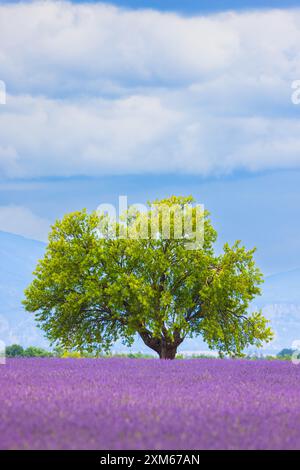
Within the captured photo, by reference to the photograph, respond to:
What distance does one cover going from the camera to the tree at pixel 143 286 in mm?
23922

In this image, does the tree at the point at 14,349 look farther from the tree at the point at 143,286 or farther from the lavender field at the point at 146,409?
the lavender field at the point at 146,409

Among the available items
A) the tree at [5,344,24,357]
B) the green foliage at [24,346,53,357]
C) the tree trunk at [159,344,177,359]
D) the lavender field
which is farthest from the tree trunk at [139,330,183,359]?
the lavender field

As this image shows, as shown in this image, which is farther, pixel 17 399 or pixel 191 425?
pixel 17 399

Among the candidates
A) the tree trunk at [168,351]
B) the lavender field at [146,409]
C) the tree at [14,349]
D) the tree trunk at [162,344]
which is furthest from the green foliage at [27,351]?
the lavender field at [146,409]

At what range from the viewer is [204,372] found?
1165 cm

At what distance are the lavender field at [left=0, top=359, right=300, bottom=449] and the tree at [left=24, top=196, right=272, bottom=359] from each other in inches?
471

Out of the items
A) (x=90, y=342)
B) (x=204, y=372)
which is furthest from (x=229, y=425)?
(x=90, y=342)

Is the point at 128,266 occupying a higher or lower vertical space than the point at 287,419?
higher

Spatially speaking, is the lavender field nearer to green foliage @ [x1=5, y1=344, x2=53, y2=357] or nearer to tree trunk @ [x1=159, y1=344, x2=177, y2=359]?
green foliage @ [x1=5, y1=344, x2=53, y2=357]

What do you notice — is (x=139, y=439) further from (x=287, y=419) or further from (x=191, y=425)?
(x=287, y=419)

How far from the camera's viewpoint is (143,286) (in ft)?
76.4

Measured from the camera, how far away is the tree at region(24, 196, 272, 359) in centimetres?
2392
